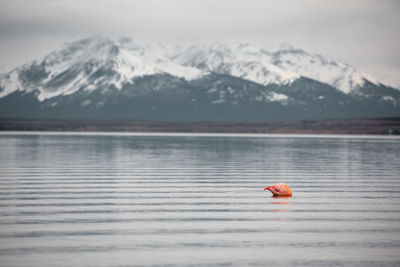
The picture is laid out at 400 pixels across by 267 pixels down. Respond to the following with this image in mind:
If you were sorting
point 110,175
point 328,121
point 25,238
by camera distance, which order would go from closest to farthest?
1. point 25,238
2. point 110,175
3. point 328,121

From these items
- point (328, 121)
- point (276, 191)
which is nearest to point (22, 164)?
point (276, 191)

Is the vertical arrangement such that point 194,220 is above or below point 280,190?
below

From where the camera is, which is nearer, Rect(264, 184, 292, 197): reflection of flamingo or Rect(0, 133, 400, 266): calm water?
Rect(0, 133, 400, 266): calm water

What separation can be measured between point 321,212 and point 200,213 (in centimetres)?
249

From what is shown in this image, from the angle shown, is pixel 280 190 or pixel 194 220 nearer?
pixel 194 220

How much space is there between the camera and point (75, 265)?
7707 mm

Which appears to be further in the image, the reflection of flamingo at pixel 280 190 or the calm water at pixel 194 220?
the reflection of flamingo at pixel 280 190

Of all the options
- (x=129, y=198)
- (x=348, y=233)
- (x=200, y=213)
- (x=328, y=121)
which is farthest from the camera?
(x=328, y=121)

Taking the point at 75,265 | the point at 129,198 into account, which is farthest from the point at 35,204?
the point at 75,265

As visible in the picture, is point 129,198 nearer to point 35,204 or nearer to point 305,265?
point 35,204

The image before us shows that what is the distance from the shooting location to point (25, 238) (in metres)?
9.23

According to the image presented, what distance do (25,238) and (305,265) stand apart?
14.2 feet

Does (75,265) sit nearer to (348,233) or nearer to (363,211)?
(348,233)

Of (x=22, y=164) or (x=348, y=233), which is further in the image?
(x=22, y=164)
